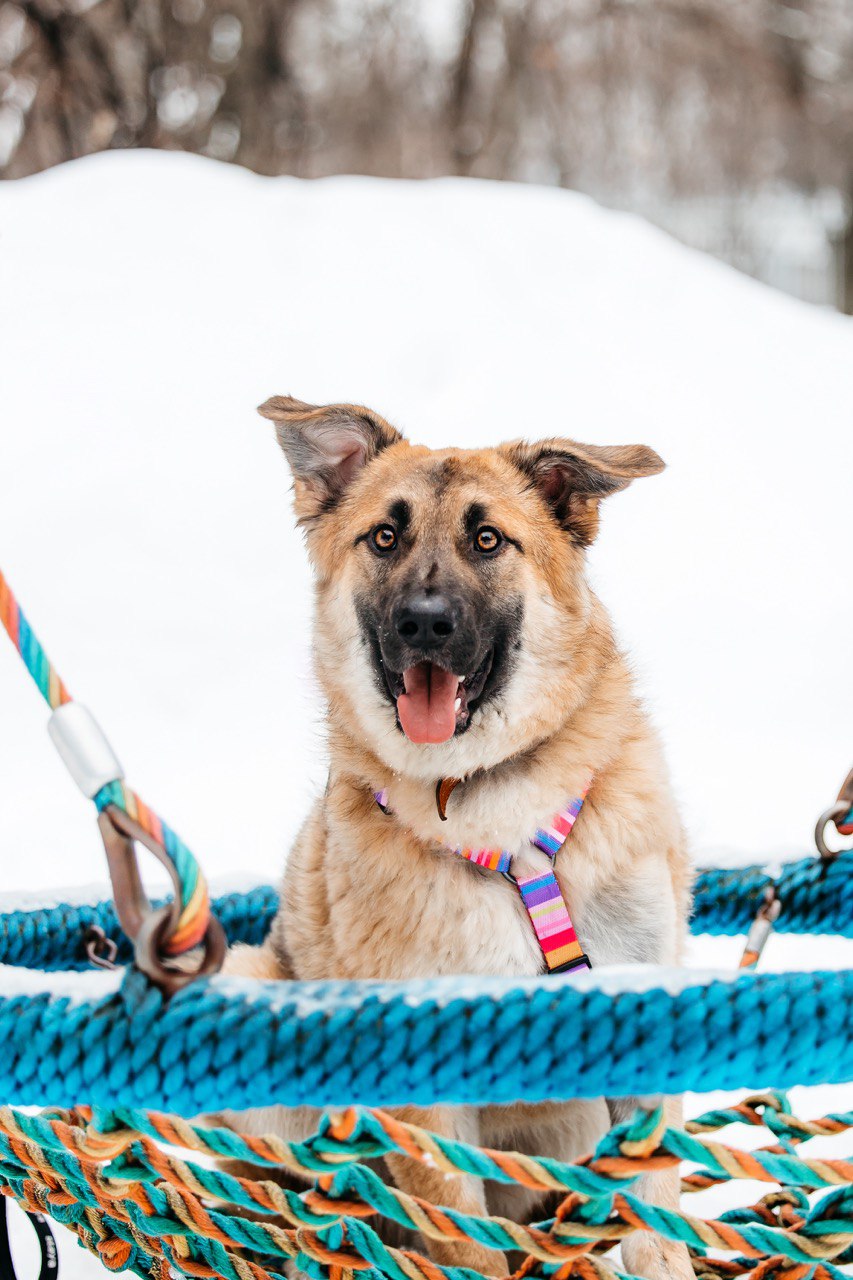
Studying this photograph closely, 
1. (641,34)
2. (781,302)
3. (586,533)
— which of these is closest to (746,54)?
(641,34)

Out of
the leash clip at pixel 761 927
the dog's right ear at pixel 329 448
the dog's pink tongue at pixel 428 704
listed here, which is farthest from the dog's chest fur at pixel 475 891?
the dog's right ear at pixel 329 448

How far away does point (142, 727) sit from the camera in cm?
395

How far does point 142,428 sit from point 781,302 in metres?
3.55

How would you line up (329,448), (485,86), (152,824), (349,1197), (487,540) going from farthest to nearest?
1. (485,86)
2. (329,448)
3. (487,540)
4. (349,1197)
5. (152,824)

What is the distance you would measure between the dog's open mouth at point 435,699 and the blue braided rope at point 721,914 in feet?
2.13

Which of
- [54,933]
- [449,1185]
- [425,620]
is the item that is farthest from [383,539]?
[449,1185]

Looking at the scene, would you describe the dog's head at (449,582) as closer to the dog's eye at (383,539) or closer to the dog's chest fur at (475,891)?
the dog's eye at (383,539)

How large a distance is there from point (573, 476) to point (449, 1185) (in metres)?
1.21

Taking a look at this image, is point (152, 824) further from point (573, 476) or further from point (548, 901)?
point (573, 476)

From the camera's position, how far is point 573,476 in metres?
2.13

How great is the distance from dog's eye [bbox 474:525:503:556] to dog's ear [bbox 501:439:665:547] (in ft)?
0.50

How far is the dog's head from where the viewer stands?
1922mm

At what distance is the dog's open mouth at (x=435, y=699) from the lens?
1894 mm

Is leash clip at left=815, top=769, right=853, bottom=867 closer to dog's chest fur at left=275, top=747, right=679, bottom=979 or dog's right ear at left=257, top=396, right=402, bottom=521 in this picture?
dog's chest fur at left=275, top=747, right=679, bottom=979
